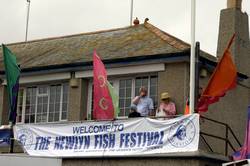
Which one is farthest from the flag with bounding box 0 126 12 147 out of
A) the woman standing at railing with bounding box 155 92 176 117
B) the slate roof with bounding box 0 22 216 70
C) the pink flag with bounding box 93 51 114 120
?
the woman standing at railing with bounding box 155 92 176 117

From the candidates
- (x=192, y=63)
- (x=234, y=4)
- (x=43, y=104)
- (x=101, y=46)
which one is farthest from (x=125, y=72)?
(x=234, y=4)

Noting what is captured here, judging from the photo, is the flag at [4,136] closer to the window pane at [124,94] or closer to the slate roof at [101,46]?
the slate roof at [101,46]

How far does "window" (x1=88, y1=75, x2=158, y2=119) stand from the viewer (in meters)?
19.6

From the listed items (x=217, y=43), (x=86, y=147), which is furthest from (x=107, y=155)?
(x=217, y=43)

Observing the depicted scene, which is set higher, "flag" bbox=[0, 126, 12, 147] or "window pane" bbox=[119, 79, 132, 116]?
"window pane" bbox=[119, 79, 132, 116]

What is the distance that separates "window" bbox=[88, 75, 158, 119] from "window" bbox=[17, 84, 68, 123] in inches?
84.0

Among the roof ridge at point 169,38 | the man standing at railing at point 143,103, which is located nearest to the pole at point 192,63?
the roof ridge at point 169,38

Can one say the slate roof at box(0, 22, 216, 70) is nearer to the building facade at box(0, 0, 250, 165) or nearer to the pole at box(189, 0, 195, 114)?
the building facade at box(0, 0, 250, 165)

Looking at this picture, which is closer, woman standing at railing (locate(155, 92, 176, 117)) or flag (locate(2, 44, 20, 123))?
woman standing at railing (locate(155, 92, 176, 117))

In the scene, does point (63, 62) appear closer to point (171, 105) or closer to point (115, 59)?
point (115, 59)

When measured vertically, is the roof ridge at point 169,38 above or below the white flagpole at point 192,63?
above

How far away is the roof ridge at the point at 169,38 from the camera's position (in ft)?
63.1

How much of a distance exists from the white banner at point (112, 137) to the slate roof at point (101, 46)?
9.25 ft

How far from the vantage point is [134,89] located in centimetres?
1997
